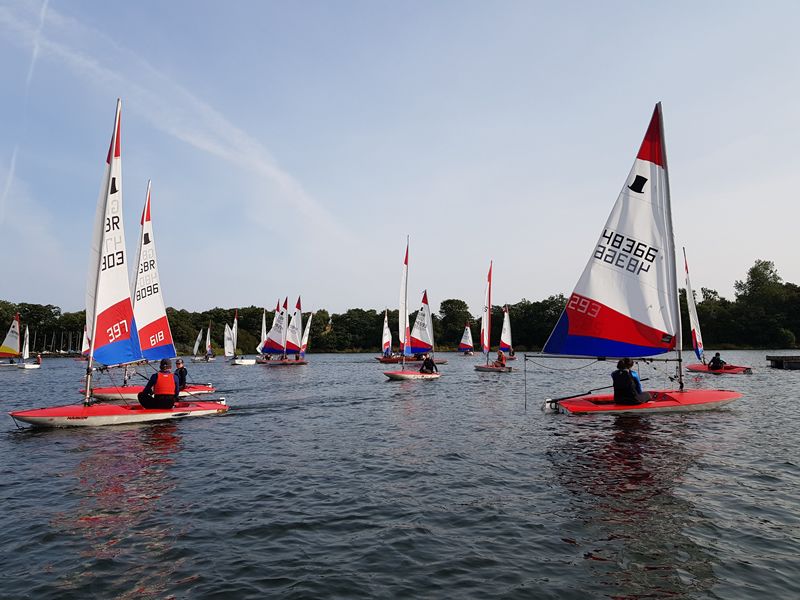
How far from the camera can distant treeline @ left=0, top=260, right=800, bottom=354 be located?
11869cm

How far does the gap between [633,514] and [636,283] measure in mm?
11846

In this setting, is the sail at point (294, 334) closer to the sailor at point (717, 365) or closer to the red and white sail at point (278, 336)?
the red and white sail at point (278, 336)

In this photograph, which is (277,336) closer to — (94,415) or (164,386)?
(164,386)

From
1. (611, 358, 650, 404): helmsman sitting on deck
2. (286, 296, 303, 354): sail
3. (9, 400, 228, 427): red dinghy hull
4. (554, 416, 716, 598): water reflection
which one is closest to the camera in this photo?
(554, 416, 716, 598): water reflection

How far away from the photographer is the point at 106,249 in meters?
20.9

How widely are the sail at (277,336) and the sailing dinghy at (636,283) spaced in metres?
51.2

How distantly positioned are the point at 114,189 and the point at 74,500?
14.1 meters

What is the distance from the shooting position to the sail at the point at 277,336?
67188mm

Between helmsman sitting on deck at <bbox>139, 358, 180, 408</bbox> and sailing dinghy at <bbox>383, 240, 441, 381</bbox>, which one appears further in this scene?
sailing dinghy at <bbox>383, 240, 441, 381</bbox>

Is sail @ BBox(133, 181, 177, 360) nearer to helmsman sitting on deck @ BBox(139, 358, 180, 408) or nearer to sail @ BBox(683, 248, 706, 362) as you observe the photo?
helmsman sitting on deck @ BBox(139, 358, 180, 408)

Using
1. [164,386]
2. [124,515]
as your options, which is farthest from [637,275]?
[164,386]

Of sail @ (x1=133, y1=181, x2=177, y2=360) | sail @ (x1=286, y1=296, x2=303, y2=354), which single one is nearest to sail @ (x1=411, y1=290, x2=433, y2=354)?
sail @ (x1=286, y1=296, x2=303, y2=354)

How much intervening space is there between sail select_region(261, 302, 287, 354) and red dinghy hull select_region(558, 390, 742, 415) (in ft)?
167

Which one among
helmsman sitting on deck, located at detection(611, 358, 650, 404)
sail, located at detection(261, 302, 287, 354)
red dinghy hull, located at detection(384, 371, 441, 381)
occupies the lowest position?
red dinghy hull, located at detection(384, 371, 441, 381)
